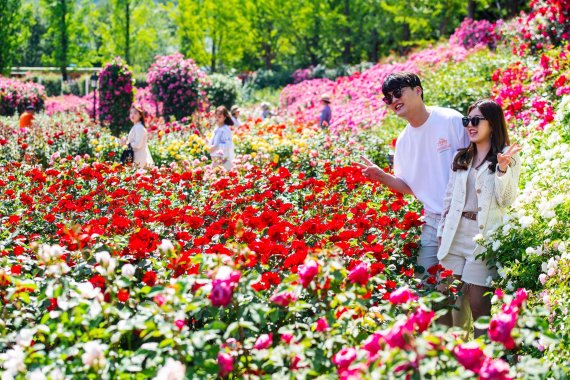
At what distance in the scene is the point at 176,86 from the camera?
1620 centimetres

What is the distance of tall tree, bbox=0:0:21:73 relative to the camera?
3378cm

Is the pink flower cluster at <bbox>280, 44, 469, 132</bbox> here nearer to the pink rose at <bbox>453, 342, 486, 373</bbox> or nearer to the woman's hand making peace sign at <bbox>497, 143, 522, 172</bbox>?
the woman's hand making peace sign at <bbox>497, 143, 522, 172</bbox>

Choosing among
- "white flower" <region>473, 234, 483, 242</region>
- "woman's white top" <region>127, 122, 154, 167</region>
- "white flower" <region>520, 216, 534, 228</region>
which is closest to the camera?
"white flower" <region>473, 234, 483, 242</region>

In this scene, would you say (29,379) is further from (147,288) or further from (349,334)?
(349,334)

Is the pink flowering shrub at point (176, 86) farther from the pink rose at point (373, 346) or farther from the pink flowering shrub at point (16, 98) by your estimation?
the pink rose at point (373, 346)

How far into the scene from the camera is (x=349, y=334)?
2631 millimetres

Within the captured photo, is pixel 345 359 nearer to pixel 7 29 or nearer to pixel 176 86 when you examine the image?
pixel 176 86

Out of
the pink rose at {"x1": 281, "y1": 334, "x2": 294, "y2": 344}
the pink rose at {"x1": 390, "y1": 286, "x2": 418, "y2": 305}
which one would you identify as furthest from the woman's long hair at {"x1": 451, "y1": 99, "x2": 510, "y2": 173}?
the pink rose at {"x1": 281, "y1": 334, "x2": 294, "y2": 344}

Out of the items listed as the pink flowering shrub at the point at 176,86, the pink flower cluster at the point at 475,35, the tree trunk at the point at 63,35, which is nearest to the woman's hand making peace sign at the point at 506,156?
the pink flowering shrub at the point at 176,86

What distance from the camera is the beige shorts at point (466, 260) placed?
12.3 feet

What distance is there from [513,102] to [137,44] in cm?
3484

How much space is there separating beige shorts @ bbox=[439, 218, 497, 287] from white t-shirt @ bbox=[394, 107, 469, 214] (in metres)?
0.21

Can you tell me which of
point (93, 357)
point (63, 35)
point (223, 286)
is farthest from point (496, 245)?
point (63, 35)

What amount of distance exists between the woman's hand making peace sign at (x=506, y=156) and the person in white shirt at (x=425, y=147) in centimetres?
40
